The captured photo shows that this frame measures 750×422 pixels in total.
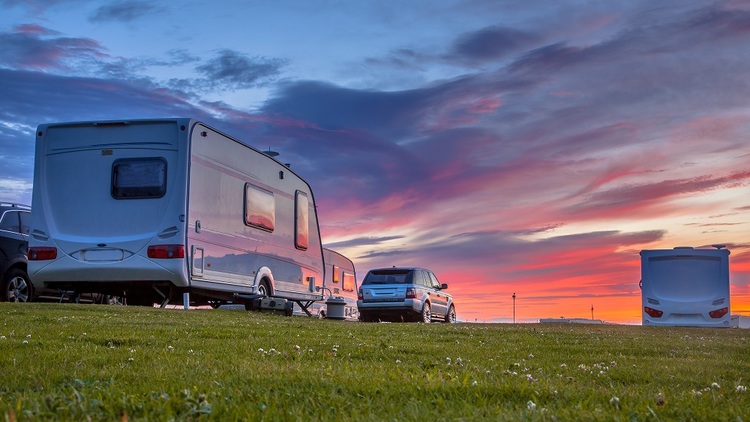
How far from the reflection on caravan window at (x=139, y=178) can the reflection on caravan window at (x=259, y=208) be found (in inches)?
109

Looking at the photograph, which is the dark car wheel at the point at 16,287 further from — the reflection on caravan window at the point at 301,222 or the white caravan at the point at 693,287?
the white caravan at the point at 693,287

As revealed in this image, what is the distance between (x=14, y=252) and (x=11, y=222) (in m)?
0.79

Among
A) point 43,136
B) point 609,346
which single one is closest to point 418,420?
point 609,346

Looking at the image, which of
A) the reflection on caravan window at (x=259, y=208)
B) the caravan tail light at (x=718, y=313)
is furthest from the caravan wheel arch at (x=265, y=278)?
the caravan tail light at (x=718, y=313)

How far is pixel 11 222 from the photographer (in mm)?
19406

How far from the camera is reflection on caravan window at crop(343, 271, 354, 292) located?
2962 cm

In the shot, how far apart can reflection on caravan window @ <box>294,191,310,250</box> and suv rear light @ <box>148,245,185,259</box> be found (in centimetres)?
590

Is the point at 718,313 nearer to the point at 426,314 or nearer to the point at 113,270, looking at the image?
the point at 426,314

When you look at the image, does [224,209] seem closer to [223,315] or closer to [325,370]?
[223,315]

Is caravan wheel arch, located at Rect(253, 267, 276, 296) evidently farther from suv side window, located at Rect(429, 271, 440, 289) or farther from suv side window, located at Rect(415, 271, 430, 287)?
suv side window, located at Rect(429, 271, 440, 289)

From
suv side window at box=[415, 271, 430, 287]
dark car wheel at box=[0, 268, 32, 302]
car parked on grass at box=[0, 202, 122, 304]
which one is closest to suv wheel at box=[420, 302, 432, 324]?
suv side window at box=[415, 271, 430, 287]

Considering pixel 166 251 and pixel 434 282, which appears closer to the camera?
pixel 166 251

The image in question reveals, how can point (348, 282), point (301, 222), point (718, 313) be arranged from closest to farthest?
point (301, 222)
point (718, 313)
point (348, 282)

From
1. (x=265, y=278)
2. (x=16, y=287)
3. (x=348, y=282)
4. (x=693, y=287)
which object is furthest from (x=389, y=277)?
(x=16, y=287)
